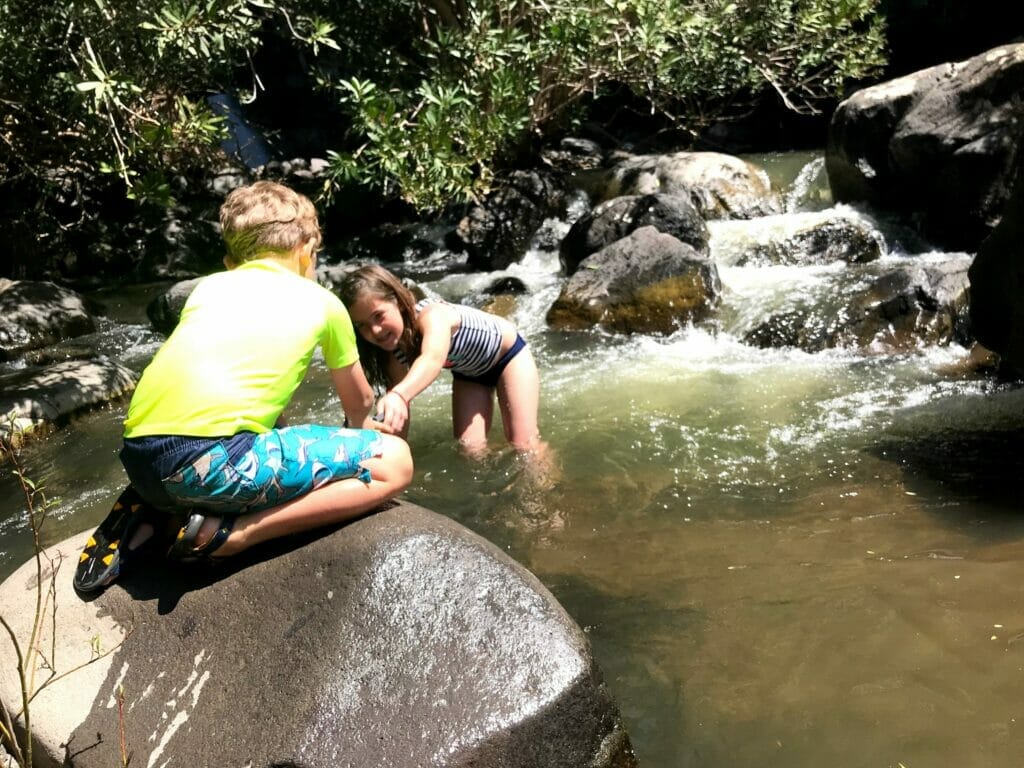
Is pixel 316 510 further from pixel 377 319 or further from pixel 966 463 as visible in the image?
pixel 966 463

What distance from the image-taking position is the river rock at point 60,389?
22.6 feet

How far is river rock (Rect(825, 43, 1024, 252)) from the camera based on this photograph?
29.6 ft

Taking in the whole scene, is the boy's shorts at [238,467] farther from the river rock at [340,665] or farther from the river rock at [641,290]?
the river rock at [641,290]

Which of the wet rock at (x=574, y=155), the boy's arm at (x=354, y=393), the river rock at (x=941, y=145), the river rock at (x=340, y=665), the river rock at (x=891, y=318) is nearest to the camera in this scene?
the river rock at (x=340, y=665)

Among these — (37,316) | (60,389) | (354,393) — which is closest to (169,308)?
(37,316)

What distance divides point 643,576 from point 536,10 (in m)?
9.03

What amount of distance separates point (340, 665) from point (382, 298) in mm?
2113

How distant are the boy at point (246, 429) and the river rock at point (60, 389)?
177 inches

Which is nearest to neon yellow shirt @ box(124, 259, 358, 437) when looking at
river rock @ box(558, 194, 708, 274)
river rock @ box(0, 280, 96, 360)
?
river rock @ box(558, 194, 708, 274)

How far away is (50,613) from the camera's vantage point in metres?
2.91

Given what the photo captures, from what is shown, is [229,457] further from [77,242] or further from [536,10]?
[77,242]

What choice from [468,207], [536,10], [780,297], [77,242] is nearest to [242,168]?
[77,242]

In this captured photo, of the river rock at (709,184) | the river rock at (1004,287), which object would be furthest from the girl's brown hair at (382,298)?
the river rock at (709,184)

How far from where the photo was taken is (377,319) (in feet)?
14.0
